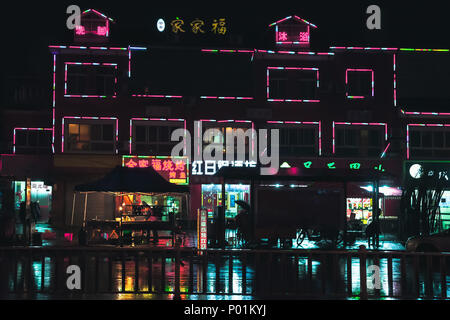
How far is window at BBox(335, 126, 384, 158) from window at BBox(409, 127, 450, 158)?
6.53 feet

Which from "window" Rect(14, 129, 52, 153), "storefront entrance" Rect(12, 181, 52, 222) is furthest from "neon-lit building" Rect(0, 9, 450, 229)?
"storefront entrance" Rect(12, 181, 52, 222)

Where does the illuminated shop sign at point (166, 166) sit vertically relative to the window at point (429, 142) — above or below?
below

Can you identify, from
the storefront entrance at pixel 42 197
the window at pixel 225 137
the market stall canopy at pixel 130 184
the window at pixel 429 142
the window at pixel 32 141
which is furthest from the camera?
the storefront entrance at pixel 42 197

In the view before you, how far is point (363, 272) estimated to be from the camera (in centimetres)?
1059

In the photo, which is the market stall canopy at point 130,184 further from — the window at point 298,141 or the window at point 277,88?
the window at point 277,88

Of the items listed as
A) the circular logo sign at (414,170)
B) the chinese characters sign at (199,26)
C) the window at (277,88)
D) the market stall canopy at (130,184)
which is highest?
the chinese characters sign at (199,26)

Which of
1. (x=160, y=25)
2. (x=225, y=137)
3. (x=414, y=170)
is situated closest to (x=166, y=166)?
(x=225, y=137)

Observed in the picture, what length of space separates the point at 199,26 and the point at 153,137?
692cm

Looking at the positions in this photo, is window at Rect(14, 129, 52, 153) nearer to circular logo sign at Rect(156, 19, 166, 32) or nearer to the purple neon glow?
circular logo sign at Rect(156, 19, 166, 32)

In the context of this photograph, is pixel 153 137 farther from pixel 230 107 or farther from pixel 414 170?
pixel 414 170

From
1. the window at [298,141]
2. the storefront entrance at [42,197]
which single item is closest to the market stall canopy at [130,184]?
the window at [298,141]

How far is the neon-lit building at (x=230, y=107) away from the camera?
112 feet

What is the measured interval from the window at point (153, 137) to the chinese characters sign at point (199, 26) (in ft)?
17.9

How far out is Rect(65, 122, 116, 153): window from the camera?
34.2m
